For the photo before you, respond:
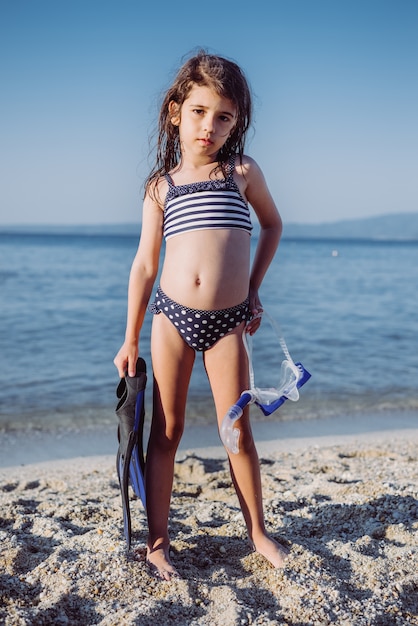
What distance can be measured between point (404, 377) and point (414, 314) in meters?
5.28

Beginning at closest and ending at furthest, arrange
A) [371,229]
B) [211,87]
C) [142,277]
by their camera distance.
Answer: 1. [211,87]
2. [142,277]
3. [371,229]

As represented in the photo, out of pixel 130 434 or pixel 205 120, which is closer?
pixel 205 120

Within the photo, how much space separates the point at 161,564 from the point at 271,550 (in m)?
0.50

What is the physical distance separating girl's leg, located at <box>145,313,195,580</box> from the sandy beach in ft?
0.41

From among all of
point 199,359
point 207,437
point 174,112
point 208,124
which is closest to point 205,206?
point 208,124

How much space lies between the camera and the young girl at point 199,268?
109 inches

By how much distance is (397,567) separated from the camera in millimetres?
2830

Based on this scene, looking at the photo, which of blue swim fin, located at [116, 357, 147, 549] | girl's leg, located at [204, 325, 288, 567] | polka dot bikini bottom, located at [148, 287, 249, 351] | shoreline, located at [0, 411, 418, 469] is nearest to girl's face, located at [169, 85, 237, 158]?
polka dot bikini bottom, located at [148, 287, 249, 351]

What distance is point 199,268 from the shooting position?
277 centimetres

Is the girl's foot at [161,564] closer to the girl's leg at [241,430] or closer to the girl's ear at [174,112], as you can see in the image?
the girl's leg at [241,430]

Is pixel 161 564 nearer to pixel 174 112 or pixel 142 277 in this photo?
pixel 142 277

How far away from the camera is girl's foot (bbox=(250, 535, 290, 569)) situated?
9.36ft

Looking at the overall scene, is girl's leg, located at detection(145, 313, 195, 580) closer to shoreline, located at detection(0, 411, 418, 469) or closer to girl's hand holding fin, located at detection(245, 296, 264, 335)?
girl's hand holding fin, located at detection(245, 296, 264, 335)

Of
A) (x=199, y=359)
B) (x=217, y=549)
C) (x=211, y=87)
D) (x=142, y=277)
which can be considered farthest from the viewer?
(x=199, y=359)
